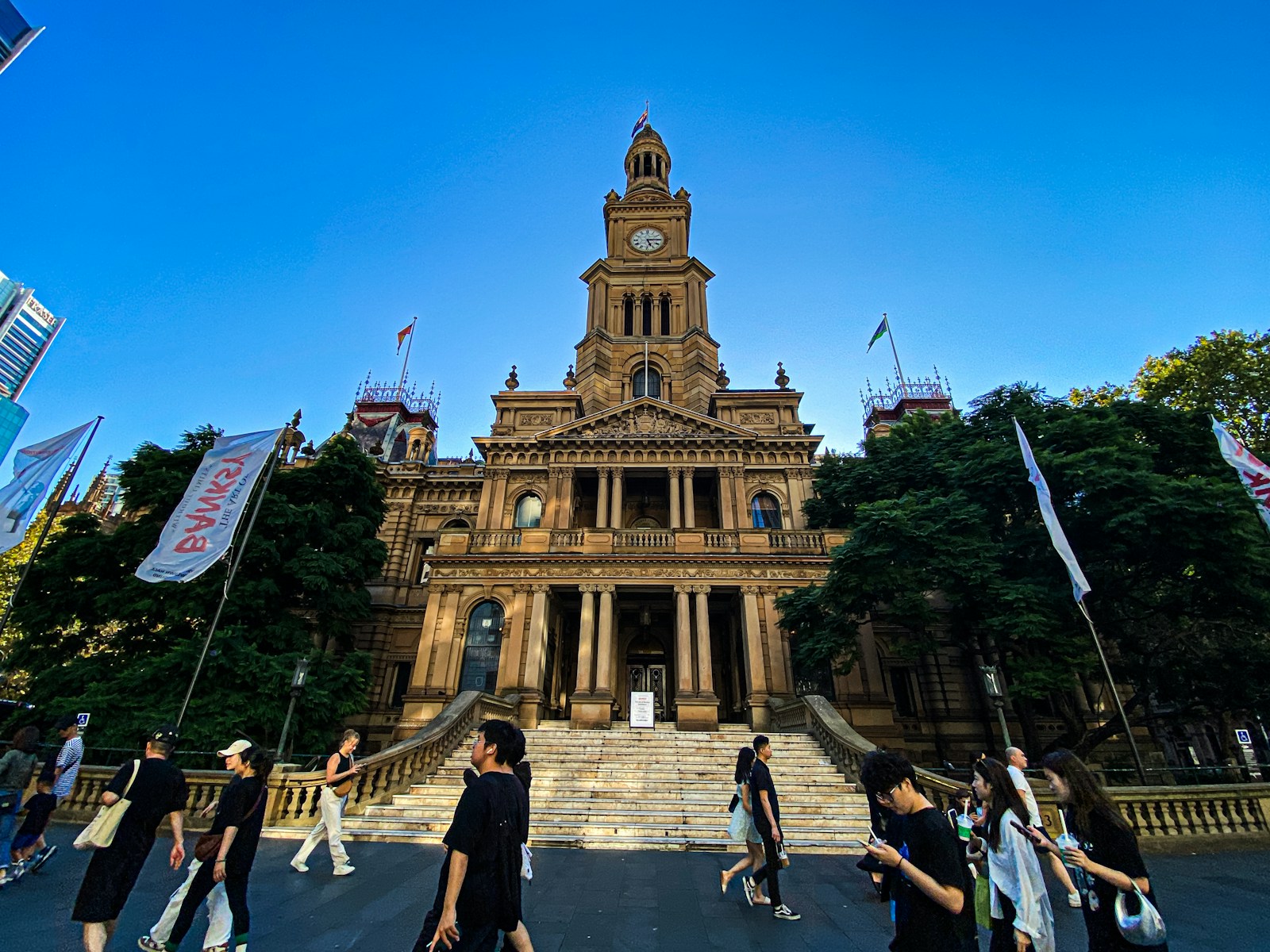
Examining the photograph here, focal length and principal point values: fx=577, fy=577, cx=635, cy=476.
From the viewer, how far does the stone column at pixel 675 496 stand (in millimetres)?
26547

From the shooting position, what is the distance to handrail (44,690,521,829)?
11109mm

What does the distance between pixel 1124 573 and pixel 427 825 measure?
2053 cm

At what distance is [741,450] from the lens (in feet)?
94.0

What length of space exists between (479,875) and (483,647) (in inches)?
817

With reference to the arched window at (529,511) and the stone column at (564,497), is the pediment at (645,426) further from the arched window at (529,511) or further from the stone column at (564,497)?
the arched window at (529,511)

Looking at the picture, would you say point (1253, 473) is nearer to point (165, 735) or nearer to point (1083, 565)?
point (1083, 565)

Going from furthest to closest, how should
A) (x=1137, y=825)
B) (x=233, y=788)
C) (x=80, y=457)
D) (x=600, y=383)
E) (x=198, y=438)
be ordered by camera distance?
1. (x=600, y=383)
2. (x=198, y=438)
3. (x=80, y=457)
4. (x=1137, y=825)
5. (x=233, y=788)

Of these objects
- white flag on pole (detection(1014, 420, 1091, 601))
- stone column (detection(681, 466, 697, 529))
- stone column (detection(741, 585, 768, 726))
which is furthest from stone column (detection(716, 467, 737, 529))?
white flag on pole (detection(1014, 420, 1091, 601))

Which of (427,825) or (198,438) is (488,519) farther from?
(427,825)

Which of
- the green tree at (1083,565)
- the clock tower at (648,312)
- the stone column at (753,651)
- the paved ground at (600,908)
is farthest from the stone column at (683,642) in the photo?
the clock tower at (648,312)

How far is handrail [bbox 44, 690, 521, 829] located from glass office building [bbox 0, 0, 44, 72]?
1811 inches

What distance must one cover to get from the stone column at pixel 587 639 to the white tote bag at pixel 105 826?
1697 cm

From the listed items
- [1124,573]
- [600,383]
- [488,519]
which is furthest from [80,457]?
[1124,573]

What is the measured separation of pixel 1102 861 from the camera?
3465 millimetres
